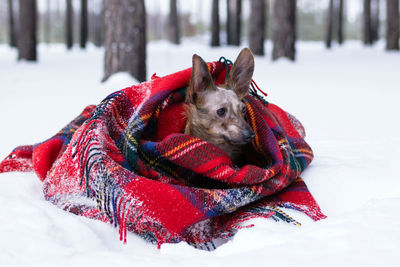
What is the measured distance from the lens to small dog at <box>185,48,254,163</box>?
2725 millimetres

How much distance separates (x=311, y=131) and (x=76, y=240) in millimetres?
3081

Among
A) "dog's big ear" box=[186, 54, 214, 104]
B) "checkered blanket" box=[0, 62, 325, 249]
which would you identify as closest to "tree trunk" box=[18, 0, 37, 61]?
"checkered blanket" box=[0, 62, 325, 249]

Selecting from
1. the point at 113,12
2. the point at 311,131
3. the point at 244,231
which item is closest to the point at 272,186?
the point at 244,231

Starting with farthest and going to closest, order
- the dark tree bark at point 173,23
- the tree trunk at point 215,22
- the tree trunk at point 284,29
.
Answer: the dark tree bark at point 173,23 → the tree trunk at point 215,22 → the tree trunk at point 284,29

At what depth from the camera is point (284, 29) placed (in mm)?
10398

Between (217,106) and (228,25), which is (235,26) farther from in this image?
(217,106)

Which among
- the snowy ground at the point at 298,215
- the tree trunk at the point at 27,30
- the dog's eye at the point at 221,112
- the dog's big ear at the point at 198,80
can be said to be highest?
the tree trunk at the point at 27,30

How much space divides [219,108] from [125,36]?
4.25 meters

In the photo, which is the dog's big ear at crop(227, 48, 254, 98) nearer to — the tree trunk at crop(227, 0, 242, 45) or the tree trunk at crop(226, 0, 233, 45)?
the tree trunk at crop(227, 0, 242, 45)

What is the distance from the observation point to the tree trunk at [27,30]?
1092cm

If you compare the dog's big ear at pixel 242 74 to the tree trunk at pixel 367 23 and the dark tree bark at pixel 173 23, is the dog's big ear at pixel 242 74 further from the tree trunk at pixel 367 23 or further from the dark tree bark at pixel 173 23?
the dark tree bark at pixel 173 23

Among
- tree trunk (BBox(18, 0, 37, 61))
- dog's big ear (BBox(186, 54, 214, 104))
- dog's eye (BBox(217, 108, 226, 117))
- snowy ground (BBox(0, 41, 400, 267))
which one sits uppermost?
tree trunk (BBox(18, 0, 37, 61))

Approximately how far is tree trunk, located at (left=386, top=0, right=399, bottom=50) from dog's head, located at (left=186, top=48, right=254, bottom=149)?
39.2ft

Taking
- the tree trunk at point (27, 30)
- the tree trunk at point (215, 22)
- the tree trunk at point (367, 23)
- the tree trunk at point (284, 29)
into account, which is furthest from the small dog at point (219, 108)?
the tree trunk at point (367, 23)
